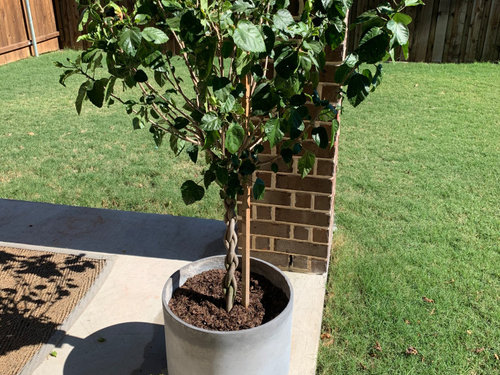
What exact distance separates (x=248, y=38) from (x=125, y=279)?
7.71 feet

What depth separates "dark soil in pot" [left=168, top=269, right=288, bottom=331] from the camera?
7.81 feet

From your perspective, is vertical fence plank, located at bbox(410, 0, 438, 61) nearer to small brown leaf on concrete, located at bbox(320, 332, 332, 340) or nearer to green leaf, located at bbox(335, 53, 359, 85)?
small brown leaf on concrete, located at bbox(320, 332, 332, 340)

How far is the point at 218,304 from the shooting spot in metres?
2.50

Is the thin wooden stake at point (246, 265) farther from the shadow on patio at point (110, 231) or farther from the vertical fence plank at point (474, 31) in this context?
the vertical fence plank at point (474, 31)

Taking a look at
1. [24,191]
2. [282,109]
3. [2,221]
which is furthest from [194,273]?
[24,191]

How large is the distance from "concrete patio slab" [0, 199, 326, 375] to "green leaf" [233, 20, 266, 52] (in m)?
1.81

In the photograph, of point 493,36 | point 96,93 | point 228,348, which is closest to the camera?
point 96,93

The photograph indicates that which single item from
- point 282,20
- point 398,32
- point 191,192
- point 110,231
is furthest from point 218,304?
point 110,231

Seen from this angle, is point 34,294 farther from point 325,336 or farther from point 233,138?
point 233,138

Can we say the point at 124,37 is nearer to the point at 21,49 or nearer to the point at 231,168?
the point at 231,168

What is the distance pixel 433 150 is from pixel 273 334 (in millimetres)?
4194

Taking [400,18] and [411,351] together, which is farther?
[411,351]

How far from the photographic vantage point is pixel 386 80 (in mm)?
8953

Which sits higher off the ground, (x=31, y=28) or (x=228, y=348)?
(x=31, y=28)
